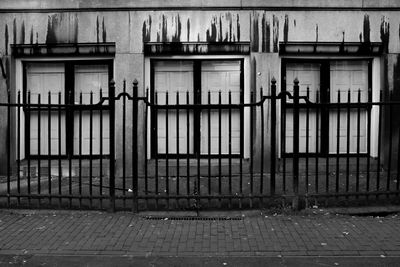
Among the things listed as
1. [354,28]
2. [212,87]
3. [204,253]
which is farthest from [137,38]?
[204,253]

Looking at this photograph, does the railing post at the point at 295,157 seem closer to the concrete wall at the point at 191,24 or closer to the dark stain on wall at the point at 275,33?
the concrete wall at the point at 191,24

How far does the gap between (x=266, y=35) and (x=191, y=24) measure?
5.21 feet

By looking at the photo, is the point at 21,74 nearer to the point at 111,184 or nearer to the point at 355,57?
the point at 111,184

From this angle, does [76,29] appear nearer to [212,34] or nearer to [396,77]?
[212,34]

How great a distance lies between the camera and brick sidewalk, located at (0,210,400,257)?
5.91 m

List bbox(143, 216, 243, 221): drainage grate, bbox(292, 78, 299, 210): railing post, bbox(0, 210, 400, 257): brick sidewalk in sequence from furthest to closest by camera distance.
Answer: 1. bbox(292, 78, 299, 210): railing post
2. bbox(143, 216, 243, 221): drainage grate
3. bbox(0, 210, 400, 257): brick sidewalk

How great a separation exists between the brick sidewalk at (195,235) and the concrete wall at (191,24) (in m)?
3.13

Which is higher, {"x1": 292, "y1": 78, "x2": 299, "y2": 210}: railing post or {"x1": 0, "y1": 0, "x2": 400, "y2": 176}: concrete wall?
{"x1": 0, "y1": 0, "x2": 400, "y2": 176}: concrete wall

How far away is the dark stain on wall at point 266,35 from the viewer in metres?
10.0

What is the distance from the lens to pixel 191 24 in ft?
32.7

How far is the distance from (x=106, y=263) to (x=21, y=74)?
6313 millimetres

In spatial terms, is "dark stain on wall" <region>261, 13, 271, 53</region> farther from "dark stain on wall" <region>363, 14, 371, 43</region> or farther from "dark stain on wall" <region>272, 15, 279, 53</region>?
"dark stain on wall" <region>363, 14, 371, 43</region>

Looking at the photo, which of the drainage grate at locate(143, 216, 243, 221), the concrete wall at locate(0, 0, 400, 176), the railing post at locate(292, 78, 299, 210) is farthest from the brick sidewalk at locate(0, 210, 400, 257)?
the concrete wall at locate(0, 0, 400, 176)

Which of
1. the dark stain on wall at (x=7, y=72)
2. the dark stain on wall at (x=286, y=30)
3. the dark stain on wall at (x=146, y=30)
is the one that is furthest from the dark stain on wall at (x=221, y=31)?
the dark stain on wall at (x=7, y=72)
